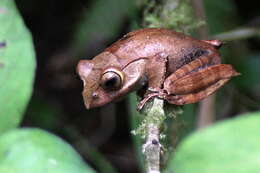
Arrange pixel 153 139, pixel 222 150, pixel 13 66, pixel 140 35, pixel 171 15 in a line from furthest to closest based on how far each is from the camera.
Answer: pixel 171 15 < pixel 13 66 < pixel 140 35 < pixel 153 139 < pixel 222 150

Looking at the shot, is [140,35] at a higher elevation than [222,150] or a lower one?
lower

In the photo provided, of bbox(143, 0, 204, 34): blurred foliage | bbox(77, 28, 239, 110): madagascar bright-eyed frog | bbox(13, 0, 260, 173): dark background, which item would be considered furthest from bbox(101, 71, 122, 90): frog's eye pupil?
bbox(13, 0, 260, 173): dark background

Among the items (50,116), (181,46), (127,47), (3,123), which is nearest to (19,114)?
(3,123)

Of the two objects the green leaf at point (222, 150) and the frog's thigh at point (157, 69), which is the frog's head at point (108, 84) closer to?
the frog's thigh at point (157, 69)

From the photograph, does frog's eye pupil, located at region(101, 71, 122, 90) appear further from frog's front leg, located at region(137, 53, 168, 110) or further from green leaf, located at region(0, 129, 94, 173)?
green leaf, located at region(0, 129, 94, 173)

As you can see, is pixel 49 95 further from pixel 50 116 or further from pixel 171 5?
pixel 171 5

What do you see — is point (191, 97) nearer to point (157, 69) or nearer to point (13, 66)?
point (157, 69)

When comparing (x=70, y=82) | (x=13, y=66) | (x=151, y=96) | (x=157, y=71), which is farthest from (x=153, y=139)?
(x=70, y=82)
